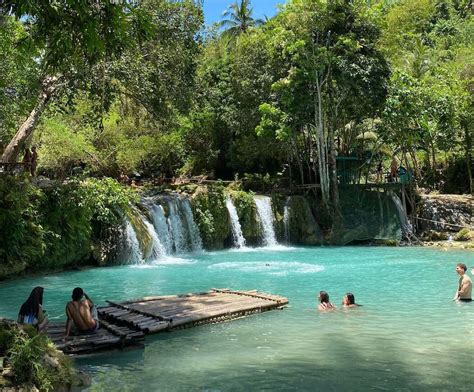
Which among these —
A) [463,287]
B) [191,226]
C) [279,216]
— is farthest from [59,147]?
[463,287]

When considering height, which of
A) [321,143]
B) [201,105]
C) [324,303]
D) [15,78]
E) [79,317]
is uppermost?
[15,78]

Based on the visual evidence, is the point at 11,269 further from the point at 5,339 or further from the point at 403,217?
the point at 403,217

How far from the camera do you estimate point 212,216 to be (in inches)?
937

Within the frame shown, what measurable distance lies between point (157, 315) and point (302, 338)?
264 centimetres

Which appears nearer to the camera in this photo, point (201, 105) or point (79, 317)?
point (79, 317)

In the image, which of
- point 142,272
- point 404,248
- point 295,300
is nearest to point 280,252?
point 404,248

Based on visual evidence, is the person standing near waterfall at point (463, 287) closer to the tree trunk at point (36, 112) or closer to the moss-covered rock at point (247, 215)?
the tree trunk at point (36, 112)

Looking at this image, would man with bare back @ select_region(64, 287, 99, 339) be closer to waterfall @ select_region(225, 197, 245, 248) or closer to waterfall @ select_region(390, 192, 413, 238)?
waterfall @ select_region(225, 197, 245, 248)

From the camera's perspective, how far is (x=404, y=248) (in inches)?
942

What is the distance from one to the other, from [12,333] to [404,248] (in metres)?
21.1

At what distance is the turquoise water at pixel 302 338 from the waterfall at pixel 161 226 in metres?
4.80

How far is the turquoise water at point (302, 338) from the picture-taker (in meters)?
6.46

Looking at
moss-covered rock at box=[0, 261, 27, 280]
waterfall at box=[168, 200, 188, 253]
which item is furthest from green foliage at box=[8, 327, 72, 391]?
waterfall at box=[168, 200, 188, 253]

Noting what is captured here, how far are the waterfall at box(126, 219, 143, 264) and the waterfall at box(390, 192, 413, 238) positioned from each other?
13677mm
